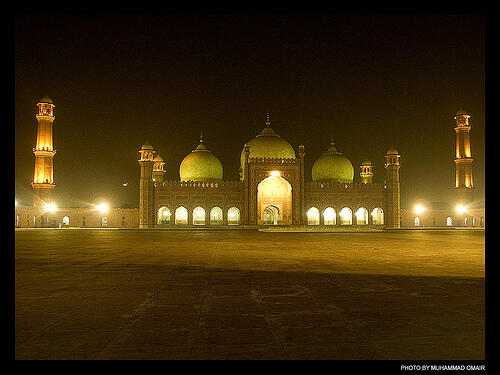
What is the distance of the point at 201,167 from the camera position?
37.1 metres

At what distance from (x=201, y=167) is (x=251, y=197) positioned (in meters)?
6.16

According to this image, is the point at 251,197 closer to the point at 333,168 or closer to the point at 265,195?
the point at 265,195

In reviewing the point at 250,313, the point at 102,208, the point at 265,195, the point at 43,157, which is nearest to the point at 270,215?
the point at 265,195

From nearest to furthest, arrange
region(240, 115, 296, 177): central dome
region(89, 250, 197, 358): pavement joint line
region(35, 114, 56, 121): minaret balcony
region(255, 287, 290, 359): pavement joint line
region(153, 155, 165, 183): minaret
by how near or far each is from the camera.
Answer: region(255, 287, 290, 359): pavement joint line
region(89, 250, 197, 358): pavement joint line
region(35, 114, 56, 121): minaret balcony
region(240, 115, 296, 177): central dome
region(153, 155, 165, 183): minaret

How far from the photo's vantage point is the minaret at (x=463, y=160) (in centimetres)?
3488

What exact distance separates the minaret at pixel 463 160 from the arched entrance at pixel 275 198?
13580 millimetres

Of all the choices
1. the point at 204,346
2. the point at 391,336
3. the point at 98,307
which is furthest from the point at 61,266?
the point at 391,336

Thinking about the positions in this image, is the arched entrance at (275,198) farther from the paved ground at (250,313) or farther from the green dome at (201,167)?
the paved ground at (250,313)

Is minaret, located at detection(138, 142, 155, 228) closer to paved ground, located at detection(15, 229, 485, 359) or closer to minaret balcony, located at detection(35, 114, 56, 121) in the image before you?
minaret balcony, located at detection(35, 114, 56, 121)

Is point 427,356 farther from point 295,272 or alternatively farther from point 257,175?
point 257,175

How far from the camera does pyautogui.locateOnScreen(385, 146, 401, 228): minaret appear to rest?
3459cm

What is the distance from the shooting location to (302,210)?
110 ft

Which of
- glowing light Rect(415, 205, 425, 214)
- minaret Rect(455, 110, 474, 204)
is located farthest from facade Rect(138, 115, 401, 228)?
minaret Rect(455, 110, 474, 204)

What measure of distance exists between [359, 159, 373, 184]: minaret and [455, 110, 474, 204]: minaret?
7.77 m
